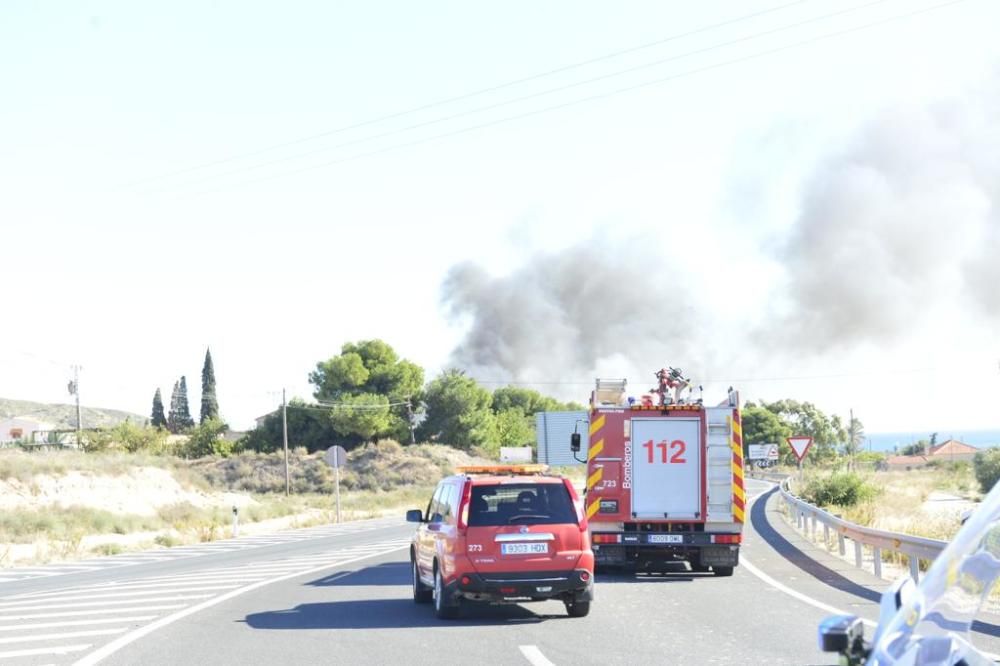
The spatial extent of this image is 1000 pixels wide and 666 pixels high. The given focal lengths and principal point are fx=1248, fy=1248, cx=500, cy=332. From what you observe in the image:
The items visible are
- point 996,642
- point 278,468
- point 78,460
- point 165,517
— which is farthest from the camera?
point 278,468

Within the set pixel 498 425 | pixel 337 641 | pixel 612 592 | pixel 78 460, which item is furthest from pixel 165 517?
pixel 498 425

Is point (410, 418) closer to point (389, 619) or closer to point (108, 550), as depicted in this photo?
point (108, 550)

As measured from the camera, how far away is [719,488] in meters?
19.2

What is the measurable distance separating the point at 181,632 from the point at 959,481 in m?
61.9

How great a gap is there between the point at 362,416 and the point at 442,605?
256ft

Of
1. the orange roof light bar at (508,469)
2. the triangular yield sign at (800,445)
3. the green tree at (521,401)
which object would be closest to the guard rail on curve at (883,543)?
the orange roof light bar at (508,469)

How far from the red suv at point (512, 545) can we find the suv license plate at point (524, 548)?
0.03 feet

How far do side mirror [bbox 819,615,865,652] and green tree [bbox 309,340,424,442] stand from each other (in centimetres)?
8851

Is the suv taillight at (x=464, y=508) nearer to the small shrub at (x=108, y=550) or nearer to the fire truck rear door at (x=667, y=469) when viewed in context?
the fire truck rear door at (x=667, y=469)

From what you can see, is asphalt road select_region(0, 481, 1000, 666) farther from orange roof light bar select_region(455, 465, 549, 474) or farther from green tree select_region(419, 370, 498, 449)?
green tree select_region(419, 370, 498, 449)

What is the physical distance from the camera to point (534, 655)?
34.5 ft

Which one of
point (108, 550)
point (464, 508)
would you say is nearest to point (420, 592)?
point (464, 508)

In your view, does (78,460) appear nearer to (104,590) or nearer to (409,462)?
(409,462)

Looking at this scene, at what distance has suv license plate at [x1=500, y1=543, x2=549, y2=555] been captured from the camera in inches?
510
